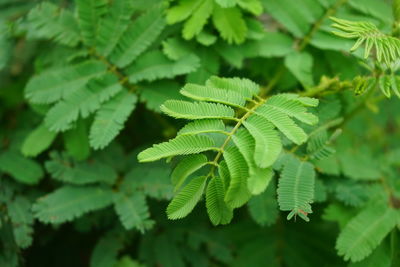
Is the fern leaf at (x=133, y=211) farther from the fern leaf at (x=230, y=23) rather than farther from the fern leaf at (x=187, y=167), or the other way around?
the fern leaf at (x=230, y=23)

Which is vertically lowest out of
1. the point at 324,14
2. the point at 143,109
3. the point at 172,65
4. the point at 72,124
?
the point at 143,109

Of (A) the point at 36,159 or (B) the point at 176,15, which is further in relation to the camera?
(A) the point at 36,159

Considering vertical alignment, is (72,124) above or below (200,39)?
below

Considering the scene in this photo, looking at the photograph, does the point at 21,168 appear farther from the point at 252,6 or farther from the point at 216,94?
the point at 252,6

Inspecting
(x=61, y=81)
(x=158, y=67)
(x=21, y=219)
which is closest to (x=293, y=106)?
(x=158, y=67)

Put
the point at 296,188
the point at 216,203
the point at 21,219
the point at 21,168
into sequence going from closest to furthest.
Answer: the point at 216,203, the point at 296,188, the point at 21,219, the point at 21,168

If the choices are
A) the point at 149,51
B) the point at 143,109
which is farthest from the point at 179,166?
the point at 143,109

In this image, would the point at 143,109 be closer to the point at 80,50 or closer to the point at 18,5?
the point at 80,50
